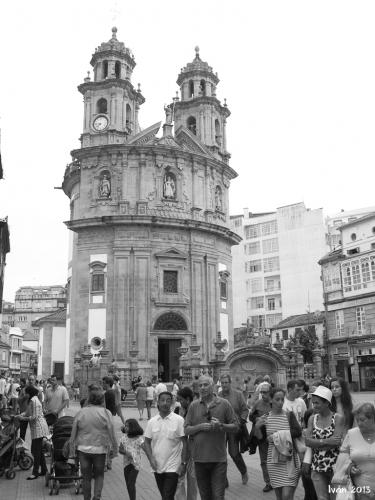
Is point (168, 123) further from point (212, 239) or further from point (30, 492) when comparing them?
point (30, 492)

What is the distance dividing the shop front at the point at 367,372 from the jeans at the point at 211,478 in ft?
121

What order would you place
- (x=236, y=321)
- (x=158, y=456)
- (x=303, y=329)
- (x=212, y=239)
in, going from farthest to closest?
(x=236, y=321) < (x=303, y=329) < (x=212, y=239) < (x=158, y=456)

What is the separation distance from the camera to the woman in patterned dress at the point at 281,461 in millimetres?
7020

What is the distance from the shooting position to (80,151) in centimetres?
4056

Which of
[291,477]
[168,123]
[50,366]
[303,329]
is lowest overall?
[291,477]

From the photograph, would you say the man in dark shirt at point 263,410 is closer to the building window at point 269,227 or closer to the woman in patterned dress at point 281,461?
the woman in patterned dress at point 281,461

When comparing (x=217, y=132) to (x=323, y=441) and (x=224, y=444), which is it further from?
(x=323, y=441)

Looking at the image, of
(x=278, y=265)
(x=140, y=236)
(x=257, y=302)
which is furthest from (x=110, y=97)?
(x=257, y=302)

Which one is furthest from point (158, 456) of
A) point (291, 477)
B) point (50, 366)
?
point (50, 366)

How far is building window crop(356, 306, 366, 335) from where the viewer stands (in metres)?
42.4

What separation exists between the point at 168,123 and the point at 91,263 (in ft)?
42.1

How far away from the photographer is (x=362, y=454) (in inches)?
195

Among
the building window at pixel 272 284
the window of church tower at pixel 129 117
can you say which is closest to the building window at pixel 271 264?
the building window at pixel 272 284

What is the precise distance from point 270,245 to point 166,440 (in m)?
61.6
